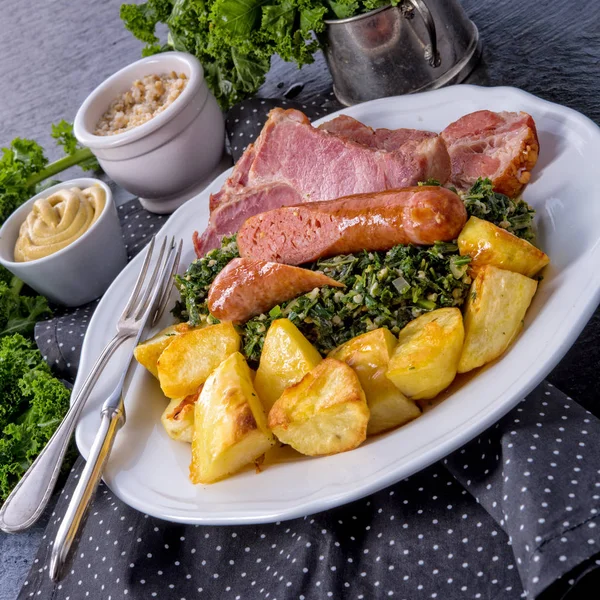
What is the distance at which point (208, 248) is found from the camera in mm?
2871

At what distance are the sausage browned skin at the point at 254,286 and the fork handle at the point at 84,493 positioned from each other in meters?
0.46

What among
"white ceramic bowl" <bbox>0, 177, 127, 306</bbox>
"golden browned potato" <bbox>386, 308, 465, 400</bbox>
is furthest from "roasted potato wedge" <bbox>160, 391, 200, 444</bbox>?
"white ceramic bowl" <bbox>0, 177, 127, 306</bbox>

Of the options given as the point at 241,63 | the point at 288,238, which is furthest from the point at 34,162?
the point at 288,238

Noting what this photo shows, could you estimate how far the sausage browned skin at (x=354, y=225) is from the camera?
210 cm

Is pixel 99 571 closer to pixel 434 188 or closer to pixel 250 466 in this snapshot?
A: pixel 250 466

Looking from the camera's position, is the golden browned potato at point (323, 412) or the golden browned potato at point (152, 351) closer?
the golden browned potato at point (323, 412)

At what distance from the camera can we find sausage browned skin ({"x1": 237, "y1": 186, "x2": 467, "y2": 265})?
210 cm

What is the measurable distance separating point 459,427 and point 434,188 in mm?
741

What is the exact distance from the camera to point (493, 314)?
1.96 metres


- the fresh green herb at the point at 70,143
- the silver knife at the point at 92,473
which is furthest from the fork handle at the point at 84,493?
the fresh green herb at the point at 70,143

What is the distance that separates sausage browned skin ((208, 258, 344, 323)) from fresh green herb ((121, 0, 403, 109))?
1.45 m

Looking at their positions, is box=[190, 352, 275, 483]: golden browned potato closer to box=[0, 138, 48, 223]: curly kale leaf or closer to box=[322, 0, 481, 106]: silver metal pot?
box=[322, 0, 481, 106]: silver metal pot

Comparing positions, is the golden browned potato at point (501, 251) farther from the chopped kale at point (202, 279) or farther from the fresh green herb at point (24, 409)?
the fresh green herb at point (24, 409)

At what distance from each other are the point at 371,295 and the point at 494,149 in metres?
0.75
